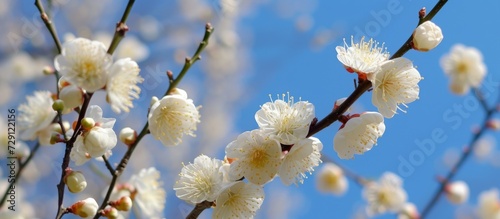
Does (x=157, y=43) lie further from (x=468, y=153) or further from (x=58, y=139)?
(x=58, y=139)

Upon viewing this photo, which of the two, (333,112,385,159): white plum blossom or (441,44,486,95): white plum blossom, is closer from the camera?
(333,112,385,159): white plum blossom

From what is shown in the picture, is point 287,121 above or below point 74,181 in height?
above

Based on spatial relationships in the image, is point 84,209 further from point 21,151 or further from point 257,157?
point 21,151

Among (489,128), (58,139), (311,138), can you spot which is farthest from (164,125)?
(489,128)

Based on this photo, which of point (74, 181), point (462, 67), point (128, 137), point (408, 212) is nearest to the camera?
point (74, 181)

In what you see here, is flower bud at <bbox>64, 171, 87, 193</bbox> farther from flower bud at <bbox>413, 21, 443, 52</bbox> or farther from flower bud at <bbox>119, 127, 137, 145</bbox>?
flower bud at <bbox>413, 21, 443, 52</bbox>

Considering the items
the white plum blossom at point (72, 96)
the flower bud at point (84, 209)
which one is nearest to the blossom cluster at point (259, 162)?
the flower bud at point (84, 209)

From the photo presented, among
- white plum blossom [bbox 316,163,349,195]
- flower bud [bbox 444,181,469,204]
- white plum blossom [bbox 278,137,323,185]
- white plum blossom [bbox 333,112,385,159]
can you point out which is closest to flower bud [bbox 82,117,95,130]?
white plum blossom [bbox 278,137,323,185]

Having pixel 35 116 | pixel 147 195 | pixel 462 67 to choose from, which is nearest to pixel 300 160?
pixel 147 195
